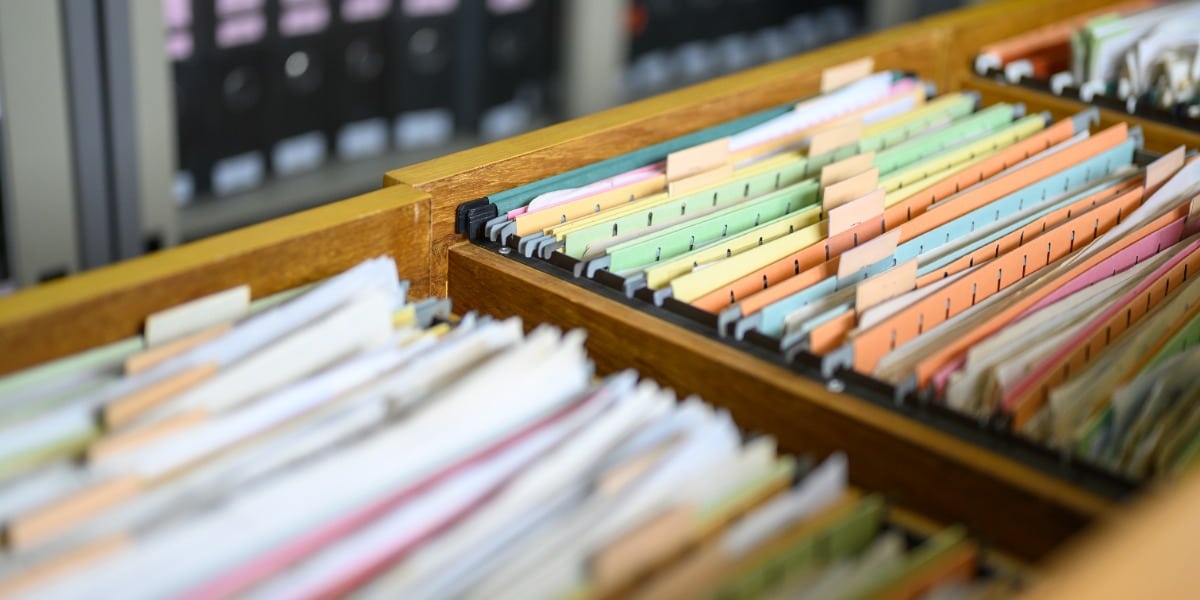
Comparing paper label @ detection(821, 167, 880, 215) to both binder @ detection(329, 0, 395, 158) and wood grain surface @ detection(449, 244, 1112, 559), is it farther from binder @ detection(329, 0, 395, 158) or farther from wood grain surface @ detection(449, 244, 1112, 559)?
binder @ detection(329, 0, 395, 158)

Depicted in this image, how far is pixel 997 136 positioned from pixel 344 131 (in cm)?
233

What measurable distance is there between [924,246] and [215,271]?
0.88 metres

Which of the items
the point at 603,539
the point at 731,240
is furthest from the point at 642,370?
the point at 603,539

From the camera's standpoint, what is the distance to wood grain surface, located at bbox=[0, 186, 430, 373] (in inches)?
49.5

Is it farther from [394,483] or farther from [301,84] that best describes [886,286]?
[301,84]

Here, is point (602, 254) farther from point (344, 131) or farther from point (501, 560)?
point (344, 131)

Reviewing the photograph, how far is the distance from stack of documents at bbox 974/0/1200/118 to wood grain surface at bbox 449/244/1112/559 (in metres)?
1.27

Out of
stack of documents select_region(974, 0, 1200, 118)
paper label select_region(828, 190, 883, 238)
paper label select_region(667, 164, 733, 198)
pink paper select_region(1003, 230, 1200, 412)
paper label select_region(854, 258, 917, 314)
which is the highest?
stack of documents select_region(974, 0, 1200, 118)

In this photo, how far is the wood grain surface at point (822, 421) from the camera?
1.21 m

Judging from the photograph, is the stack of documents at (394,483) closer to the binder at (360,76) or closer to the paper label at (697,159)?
the paper label at (697,159)

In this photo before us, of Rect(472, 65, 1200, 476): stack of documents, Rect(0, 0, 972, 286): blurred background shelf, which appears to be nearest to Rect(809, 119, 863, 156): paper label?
Rect(472, 65, 1200, 476): stack of documents

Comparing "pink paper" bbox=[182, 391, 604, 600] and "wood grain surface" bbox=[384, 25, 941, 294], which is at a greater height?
"wood grain surface" bbox=[384, 25, 941, 294]

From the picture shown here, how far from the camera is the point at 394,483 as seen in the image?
1.15 m

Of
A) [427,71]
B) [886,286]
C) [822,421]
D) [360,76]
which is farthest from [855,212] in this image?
[427,71]
